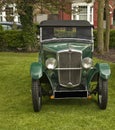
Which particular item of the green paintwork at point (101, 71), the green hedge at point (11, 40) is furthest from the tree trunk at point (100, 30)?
the green paintwork at point (101, 71)

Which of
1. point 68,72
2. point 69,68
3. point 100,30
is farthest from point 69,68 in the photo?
point 100,30

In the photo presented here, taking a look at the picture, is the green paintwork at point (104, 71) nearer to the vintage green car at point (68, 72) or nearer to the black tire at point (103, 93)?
the vintage green car at point (68, 72)

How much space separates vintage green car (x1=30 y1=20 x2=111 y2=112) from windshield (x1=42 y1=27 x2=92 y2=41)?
0.27 m

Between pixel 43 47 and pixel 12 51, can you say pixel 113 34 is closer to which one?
pixel 12 51

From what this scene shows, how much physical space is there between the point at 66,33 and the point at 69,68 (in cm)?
140

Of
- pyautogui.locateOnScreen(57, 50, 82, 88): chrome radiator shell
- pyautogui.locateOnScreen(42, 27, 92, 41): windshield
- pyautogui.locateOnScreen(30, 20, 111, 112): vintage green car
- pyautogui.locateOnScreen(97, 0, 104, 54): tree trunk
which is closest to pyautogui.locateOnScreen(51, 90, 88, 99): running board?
Answer: pyautogui.locateOnScreen(30, 20, 111, 112): vintage green car

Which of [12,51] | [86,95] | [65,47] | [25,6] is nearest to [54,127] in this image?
[86,95]

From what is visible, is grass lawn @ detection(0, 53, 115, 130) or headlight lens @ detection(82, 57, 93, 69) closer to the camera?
grass lawn @ detection(0, 53, 115, 130)

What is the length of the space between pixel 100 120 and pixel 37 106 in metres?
1.40

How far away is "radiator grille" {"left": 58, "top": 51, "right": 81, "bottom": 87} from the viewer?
8508 millimetres

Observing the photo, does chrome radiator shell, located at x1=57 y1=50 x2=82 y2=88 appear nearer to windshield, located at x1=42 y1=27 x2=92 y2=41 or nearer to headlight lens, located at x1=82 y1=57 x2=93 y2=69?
headlight lens, located at x1=82 y1=57 x2=93 y2=69

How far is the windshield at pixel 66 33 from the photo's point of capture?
9.61m

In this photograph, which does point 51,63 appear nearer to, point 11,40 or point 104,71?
point 104,71

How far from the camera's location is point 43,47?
9.31 meters
